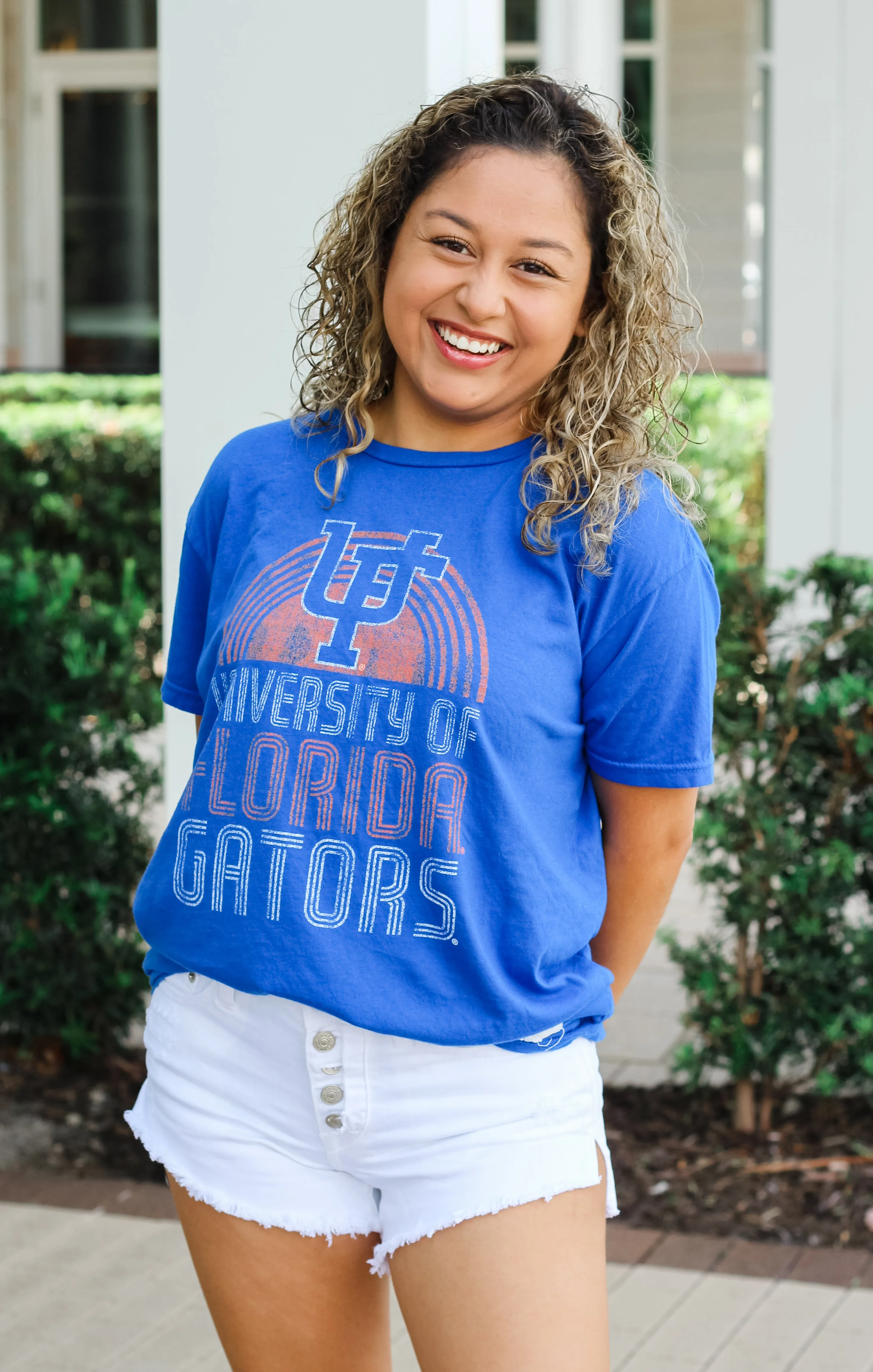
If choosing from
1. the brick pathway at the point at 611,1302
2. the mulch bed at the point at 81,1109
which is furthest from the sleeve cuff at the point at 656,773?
the mulch bed at the point at 81,1109

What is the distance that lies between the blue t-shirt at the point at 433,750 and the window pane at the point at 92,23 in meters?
14.5

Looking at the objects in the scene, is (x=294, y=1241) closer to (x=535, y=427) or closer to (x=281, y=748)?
(x=281, y=748)

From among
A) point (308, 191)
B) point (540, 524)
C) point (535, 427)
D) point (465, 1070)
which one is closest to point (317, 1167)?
point (465, 1070)

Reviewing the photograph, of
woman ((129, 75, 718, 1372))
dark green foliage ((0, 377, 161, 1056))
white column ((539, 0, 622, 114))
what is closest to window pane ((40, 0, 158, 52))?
white column ((539, 0, 622, 114))

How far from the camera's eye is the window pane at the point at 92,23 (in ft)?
48.9

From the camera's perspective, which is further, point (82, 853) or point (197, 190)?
point (82, 853)

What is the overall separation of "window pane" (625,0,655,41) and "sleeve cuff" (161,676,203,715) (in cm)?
1391

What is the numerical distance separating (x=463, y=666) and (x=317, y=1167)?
58cm

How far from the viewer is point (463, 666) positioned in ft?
5.68

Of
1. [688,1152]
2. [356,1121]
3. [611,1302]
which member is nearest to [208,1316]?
[611,1302]

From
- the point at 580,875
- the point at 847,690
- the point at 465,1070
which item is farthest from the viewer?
the point at 847,690

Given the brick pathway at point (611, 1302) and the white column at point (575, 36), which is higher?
the white column at point (575, 36)

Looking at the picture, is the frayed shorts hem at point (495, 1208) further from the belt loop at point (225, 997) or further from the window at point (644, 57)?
the window at point (644, 57)

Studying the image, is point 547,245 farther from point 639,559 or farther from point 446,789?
point 446,789
